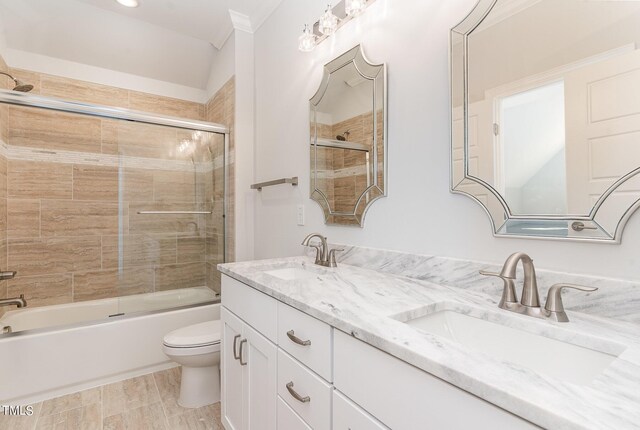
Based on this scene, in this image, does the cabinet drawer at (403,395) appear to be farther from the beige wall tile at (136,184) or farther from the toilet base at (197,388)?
the beige wall tile at (136,184)

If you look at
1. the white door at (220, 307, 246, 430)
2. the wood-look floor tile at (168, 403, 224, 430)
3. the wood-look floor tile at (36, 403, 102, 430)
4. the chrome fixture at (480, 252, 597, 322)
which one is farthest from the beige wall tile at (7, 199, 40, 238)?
the chrome fixture at (480, 252, 597, 322)

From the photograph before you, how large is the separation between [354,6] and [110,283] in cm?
283

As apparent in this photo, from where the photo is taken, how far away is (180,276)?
267 centimetres

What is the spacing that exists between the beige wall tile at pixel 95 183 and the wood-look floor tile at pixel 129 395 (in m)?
1.46

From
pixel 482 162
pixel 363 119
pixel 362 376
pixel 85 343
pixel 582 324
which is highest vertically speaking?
pixel 363 119

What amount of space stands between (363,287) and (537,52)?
0.91m

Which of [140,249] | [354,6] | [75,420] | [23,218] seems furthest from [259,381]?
[23,218]

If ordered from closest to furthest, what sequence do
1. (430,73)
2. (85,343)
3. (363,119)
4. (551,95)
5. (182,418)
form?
(551,95)
(430,73)
(363,119)
(182,418)
(85,343)

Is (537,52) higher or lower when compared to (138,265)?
higher

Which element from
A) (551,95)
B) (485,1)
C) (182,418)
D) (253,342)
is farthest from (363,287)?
(182,418)

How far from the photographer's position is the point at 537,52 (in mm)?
940

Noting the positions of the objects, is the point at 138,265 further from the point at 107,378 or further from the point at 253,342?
the point at 253,342

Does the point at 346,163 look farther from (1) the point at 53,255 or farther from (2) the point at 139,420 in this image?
(1) the point at 53,255

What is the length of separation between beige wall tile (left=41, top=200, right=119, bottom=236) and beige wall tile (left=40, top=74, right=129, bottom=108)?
0.90m
